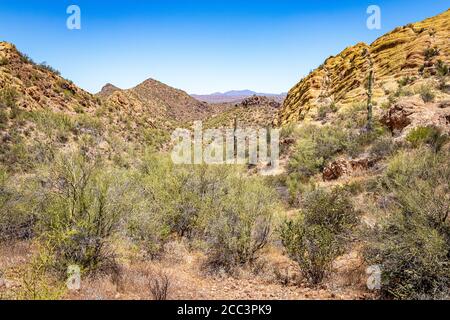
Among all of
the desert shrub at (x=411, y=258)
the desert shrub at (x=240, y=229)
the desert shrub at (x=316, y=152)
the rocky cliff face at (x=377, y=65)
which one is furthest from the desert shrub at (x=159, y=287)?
the rocky cliff face at (x=377, y=65)

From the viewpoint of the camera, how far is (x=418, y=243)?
5.39m

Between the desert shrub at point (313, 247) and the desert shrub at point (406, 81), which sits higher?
the desert shrub at point (406, 81)

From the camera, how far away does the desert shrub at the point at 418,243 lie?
5.00 metres

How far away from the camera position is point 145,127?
32625 millimetres

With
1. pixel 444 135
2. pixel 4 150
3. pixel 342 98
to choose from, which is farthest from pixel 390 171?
pixel 342 98

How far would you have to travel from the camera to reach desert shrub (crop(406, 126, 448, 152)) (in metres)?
13.8

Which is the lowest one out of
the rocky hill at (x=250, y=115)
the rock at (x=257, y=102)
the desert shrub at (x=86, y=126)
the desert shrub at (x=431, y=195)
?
the desert shrub at (x=431, y=195)

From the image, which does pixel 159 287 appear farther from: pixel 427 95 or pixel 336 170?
pixel 427 95

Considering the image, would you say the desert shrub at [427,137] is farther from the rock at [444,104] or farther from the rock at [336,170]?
the rock at [444,104]

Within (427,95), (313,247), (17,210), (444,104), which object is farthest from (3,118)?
(444,104)

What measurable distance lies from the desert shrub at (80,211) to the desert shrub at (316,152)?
12597mm

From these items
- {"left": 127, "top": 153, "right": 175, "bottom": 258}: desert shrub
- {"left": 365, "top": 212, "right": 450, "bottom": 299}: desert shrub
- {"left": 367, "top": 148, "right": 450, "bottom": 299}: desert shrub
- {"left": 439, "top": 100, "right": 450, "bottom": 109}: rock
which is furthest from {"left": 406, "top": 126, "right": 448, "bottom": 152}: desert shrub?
{"left": 127, "top": 153, "right": 175, "bottom": 258}: desert shrub
